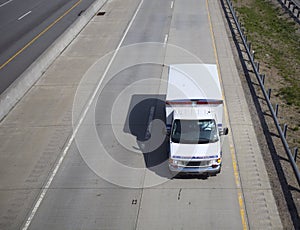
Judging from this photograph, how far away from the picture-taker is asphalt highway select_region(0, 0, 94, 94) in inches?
992

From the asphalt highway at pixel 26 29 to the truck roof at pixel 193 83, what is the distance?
10628 mm

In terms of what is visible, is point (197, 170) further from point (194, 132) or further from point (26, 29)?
point (26, 29)

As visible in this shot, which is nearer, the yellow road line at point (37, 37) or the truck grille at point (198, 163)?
the truck grille at point (198, 163)

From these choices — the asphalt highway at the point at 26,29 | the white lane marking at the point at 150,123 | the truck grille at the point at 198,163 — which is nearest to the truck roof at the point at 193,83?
the white lane marking at the point at 150,123

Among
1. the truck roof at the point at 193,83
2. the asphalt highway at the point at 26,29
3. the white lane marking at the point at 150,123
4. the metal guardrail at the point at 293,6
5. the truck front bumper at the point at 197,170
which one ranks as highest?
the truck roof at the point at 193,83

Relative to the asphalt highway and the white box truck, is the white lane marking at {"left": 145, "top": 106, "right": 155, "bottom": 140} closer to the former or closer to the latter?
the white box truck

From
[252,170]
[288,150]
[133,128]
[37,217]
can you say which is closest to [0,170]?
[37,217]

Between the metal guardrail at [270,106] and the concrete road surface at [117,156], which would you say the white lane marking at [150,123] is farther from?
the metal guardrail at [270,106]

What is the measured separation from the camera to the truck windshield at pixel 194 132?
14742mm

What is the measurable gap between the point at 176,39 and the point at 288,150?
15.2 m

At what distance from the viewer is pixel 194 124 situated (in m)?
15.1

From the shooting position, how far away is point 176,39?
28609 millimetres

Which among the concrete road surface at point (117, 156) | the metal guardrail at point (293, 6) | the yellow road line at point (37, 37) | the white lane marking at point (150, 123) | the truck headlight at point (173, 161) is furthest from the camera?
the metal guardrail at point (293, 6)

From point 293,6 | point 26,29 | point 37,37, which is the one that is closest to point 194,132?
point 37,37
